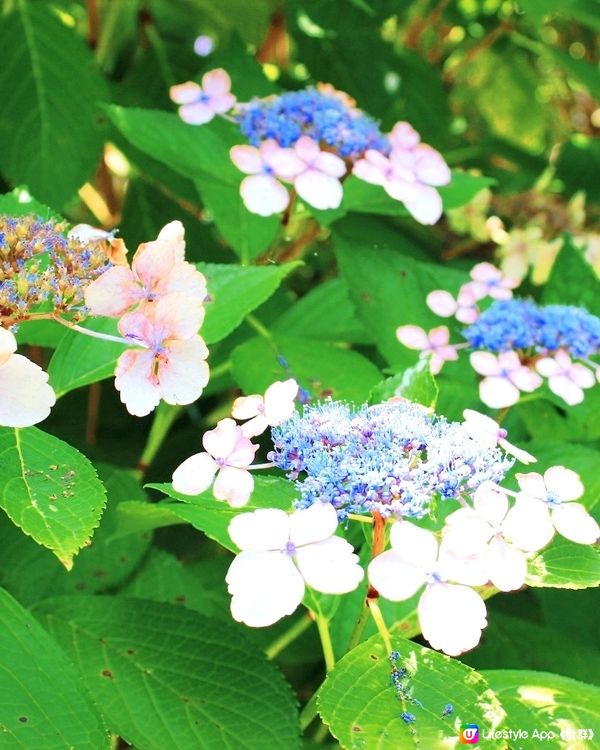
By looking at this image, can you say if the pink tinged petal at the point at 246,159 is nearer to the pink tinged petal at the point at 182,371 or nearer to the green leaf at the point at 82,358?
the green leaf at the point at 82,358

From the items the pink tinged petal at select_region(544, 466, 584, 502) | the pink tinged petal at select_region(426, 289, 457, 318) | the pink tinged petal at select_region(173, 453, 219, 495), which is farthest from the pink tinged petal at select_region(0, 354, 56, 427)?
the pink tinged petal at select_region(426, 289, 457, 318)

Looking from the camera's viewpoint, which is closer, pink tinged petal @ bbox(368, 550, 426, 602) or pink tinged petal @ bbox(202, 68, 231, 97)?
pink tinged petal @ bbox(368, 550, 426, 602)

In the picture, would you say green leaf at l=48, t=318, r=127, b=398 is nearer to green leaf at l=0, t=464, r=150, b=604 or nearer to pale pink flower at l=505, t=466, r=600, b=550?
green leaf at l=0, t=464, r=150, b=604

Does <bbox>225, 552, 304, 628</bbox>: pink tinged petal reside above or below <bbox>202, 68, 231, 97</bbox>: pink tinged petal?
above

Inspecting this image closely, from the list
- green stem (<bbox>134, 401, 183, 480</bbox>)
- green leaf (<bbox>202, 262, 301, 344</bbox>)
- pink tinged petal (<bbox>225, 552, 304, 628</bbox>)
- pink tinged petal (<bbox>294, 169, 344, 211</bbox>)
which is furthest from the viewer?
green stem (<bbox>134, 401, 183, 480</bbox>)

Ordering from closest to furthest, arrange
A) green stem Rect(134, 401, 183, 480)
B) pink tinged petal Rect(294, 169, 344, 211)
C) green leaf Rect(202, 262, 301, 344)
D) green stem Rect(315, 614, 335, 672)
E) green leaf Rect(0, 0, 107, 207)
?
green stem Rect(315, 614, 335, 672) → green leaf Rect(202, 262, 301, 344) → pink tinged petal Rect(294, 169, 344, 211) → green stem Rect(134, 401, 183, 480) → green leaf Rect(0, 0, 107, 207)

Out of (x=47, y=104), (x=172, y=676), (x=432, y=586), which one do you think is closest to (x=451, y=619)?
(x=432, y=586)

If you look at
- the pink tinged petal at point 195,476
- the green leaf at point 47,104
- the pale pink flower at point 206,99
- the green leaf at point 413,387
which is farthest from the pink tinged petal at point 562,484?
the green leaf at point 47,104

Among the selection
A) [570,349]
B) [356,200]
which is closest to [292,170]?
[356,200]
